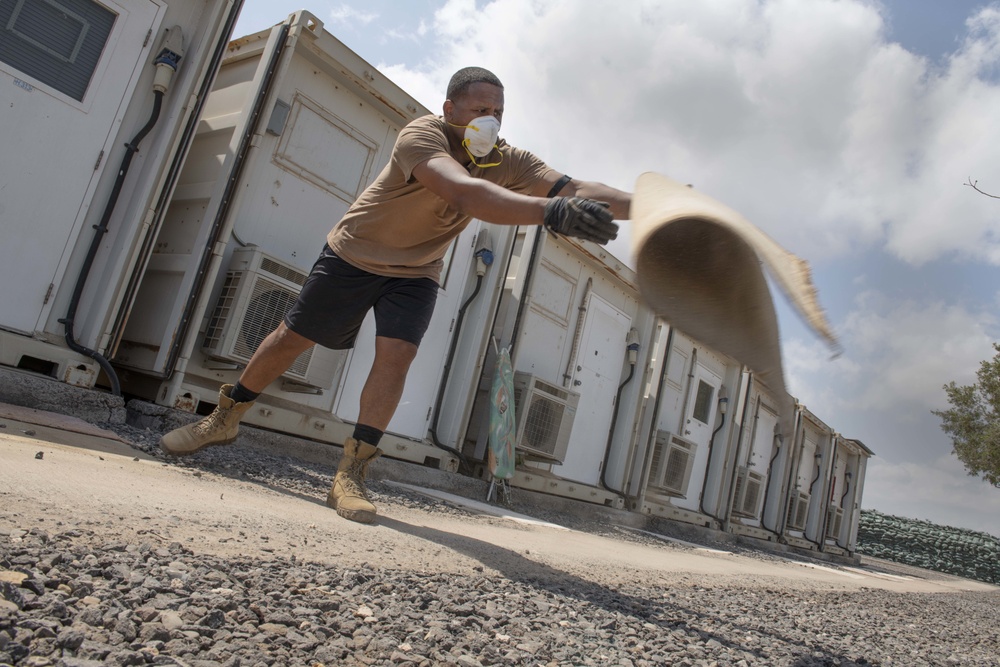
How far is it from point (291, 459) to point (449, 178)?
2964 millimetres

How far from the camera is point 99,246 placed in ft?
13.4

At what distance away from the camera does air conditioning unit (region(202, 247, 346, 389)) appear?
4414 millimetres

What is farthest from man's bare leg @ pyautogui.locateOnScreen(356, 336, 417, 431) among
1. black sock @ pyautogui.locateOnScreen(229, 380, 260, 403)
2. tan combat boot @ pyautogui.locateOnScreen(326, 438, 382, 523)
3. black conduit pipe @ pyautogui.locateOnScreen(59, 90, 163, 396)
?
black conduit pipe @ pyautogui.locateOnScreen(59, 90, 163, 396)

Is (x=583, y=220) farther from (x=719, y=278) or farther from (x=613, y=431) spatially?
(x=613, y=431)

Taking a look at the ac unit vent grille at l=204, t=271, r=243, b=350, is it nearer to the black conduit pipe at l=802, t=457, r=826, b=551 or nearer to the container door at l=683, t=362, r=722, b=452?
the container door at l=683, t=362, r=722, b=452

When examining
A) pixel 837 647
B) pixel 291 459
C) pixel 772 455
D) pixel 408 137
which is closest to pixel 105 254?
pixel 291 459

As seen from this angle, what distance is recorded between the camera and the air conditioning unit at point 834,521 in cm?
1753

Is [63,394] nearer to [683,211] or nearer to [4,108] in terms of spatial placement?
[4,108]

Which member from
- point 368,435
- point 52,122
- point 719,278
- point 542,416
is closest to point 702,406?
point 542,416

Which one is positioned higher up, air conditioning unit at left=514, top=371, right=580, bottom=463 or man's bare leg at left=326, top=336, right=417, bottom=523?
air conditioning unit at left=514, top=371, right=580, bottom=463

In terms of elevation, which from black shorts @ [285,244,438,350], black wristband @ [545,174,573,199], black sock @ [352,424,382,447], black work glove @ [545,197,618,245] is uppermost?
black wristband @ [545,174,573,199]

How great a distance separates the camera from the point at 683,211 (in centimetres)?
187

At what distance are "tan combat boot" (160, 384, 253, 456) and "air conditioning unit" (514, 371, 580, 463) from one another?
3772 millimetres

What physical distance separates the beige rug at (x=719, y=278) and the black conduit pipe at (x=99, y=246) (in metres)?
3.19
